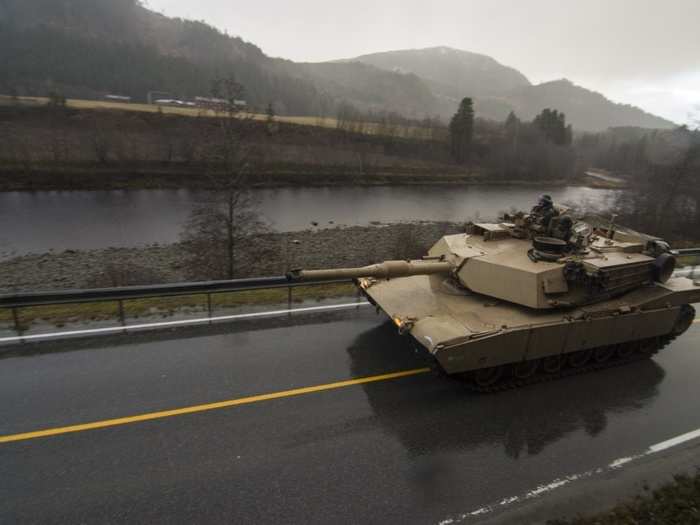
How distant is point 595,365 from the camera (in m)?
8.25

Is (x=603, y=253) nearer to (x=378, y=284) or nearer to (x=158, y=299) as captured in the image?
(x=378, y=284)

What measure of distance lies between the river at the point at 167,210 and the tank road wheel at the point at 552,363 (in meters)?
15.8

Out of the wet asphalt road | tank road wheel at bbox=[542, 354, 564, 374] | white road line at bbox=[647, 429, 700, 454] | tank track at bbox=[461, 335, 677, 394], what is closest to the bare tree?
the wet asphalt road

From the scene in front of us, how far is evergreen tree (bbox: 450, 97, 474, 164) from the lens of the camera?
68500 millimetres

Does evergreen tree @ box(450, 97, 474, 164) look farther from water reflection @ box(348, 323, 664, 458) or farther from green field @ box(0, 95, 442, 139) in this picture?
water reflection @ box(348, 323, 664, 458)

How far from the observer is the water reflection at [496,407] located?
6238 millimetres

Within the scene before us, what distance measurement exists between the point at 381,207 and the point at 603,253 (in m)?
32.1

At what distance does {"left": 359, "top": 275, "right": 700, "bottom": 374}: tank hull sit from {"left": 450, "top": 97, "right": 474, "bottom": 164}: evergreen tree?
63.6m

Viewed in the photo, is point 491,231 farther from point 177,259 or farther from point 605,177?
point 605,177

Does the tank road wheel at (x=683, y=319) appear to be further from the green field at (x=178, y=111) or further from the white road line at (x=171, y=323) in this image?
the green field at (x=178, y=111)

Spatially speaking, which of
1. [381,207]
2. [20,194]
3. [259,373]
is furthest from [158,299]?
[20,194]

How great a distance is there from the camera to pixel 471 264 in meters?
8.22

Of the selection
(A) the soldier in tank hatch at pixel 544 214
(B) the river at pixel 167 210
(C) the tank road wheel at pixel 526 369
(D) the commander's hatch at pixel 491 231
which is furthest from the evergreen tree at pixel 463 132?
(C) the tank road wheel at pixel 526 369

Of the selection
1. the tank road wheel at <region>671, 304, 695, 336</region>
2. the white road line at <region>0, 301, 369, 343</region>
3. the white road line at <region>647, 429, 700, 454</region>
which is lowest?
the white road line at <region>0, 301, 369, 343</region>
